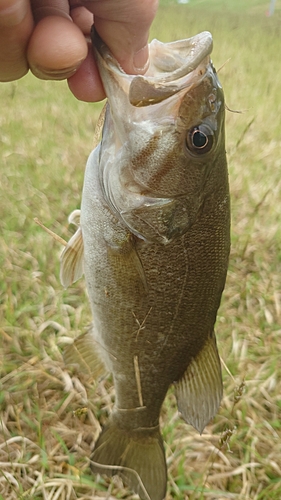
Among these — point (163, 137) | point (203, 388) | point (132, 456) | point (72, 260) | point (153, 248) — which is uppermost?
point (163, 137)

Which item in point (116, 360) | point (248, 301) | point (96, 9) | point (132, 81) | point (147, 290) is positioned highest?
point (96, 9)

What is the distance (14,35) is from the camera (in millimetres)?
1030

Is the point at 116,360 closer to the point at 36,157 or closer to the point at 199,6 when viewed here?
the point at 36,157

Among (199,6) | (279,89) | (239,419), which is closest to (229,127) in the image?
(279,89)

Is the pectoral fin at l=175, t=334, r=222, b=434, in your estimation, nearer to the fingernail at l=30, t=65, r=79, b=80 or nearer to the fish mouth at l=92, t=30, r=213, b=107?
the fish mouth at l=92, t=30, r=213, b=107

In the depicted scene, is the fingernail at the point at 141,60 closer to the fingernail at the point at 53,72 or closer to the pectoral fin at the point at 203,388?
the fingernail at the point at 53,72

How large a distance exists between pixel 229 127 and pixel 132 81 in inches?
142

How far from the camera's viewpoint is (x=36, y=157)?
3.47m

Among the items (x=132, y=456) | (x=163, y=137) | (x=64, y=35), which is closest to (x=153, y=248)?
(x=163, y=137)

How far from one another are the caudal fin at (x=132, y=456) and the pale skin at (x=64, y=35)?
1.20 metres

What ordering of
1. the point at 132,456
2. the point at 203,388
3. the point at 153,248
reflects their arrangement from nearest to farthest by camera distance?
1. the point at 153,248
2. the point at 203,388
3. the point at 132,456

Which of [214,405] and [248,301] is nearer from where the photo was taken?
[214,405]

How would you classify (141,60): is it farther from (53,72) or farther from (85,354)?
(85,354)

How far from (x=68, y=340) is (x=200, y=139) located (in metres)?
1.27
